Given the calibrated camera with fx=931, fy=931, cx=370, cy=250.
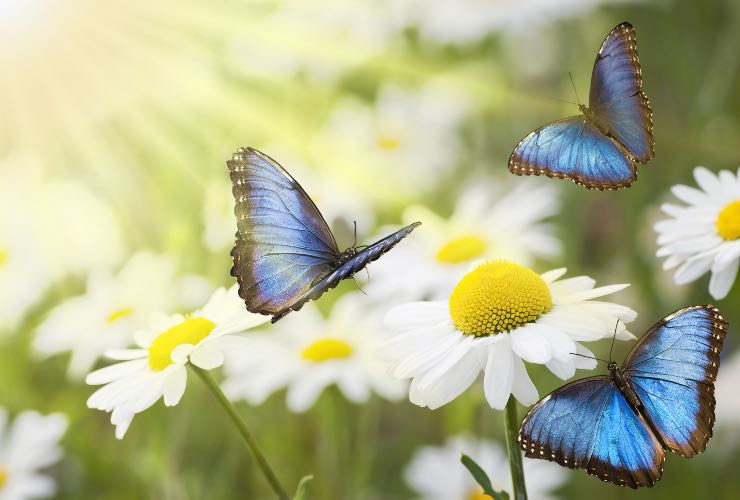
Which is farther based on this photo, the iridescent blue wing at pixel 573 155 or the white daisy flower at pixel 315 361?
the white daisy flower at pixel 315 361

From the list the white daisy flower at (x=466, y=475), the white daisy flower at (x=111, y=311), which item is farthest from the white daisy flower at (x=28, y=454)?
the white daisy flower at (x=466, y=475)

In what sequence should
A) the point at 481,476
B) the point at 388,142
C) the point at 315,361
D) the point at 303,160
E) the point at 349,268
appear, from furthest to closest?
the point at 388,142 → the point at 303,160 → the point at 315,361 → the point at 349,268 → the point at 481,476

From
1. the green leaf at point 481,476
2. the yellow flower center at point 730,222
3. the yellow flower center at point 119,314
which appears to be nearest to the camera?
the green leaf at point 481,476

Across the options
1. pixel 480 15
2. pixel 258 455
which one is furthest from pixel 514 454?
pixel 480 15

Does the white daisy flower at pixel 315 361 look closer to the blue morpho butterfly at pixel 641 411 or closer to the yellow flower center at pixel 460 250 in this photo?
the yellow flower center at pixel 460 250

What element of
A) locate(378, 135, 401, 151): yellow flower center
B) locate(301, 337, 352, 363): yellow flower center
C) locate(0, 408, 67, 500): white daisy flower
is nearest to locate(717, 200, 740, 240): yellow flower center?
locate(301, 337, 352, 363): yellow flower center

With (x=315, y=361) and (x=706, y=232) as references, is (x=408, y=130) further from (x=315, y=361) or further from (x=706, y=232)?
(x=706, y=232)
